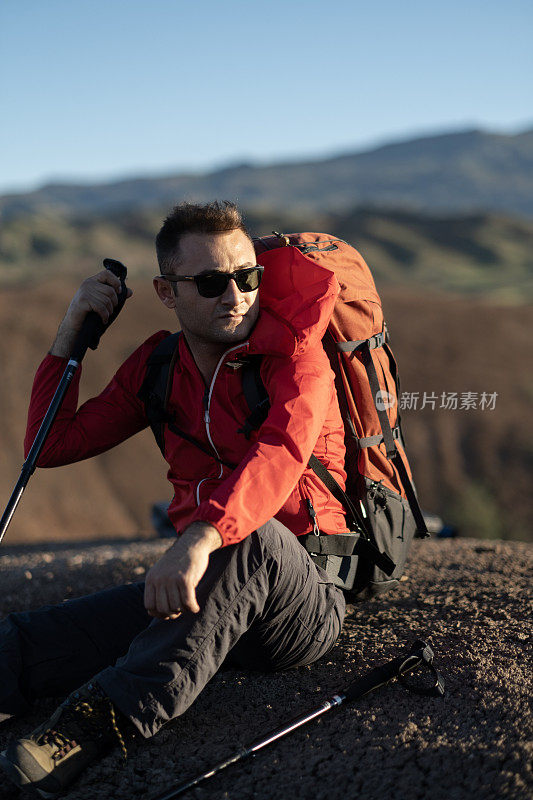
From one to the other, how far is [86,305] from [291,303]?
106 cm

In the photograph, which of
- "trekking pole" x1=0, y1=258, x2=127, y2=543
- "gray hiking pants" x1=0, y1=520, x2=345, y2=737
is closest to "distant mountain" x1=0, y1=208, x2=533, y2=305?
"trekking pole" x1=0, y1=258, x2=127, y2=543

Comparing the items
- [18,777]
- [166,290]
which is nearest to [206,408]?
[166,290]

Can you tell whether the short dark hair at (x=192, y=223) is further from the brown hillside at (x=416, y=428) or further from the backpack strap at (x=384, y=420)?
the brown hillside at (x=416, y=428)

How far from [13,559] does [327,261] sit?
4438 millimetres

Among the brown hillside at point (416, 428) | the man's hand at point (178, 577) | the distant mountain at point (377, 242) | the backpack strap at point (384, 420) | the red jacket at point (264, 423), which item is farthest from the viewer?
the distant mountain at point (377, 242)

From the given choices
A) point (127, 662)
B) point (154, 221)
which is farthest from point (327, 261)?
point (154, 221)

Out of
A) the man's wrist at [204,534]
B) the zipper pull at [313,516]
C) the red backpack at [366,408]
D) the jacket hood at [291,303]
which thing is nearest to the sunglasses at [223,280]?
the jacket hood at [291,303]

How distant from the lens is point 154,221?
84188 mm

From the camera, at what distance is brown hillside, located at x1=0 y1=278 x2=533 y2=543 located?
20969 mm

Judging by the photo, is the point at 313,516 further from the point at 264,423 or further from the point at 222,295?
the point at 222,295

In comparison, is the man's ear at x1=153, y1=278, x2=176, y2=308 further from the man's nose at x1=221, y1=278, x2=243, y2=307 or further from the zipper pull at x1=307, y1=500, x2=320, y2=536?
the zipper pull at x1=307, y1=500, x2=320, y2=536

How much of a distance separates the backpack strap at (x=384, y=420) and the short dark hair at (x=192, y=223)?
768 mm

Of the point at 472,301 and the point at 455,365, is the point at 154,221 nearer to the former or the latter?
the point at 472,301

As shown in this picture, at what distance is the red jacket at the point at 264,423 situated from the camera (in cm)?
279
